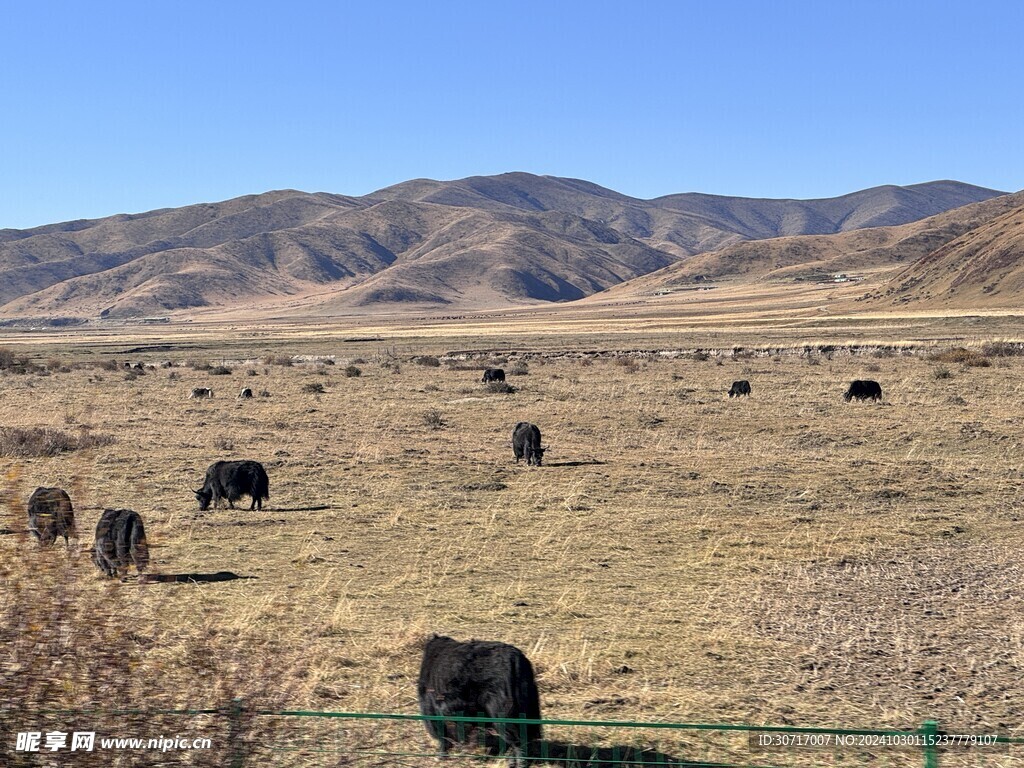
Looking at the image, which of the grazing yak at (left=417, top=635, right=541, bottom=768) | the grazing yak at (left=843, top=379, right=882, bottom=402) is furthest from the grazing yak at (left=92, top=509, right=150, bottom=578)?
the grazing yak at (left=843, top=379, right=882, bottom=402)

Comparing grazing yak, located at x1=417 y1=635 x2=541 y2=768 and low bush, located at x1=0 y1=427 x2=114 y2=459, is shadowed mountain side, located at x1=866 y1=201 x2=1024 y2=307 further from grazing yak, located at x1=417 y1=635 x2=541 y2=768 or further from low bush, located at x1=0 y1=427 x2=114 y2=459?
grazing yak, located at x1=417 y1=635 x2=541 y2=768

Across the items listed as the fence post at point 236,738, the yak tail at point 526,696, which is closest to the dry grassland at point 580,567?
the fence post at point 236,738

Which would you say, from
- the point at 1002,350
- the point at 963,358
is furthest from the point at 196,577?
the point at 1002,350

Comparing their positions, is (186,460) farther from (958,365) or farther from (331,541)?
(958,365)

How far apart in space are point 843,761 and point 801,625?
3354 millimetres

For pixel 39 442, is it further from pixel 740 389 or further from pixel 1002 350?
pixel 1002 350

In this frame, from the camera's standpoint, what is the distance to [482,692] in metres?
6.81

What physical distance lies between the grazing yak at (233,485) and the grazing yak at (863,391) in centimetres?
1988

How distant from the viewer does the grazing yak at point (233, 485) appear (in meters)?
16.6

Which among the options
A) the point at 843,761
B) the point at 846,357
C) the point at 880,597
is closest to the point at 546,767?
the point at 843,761

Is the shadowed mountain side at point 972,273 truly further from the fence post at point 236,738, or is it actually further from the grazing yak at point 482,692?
the fence post at point 236,738

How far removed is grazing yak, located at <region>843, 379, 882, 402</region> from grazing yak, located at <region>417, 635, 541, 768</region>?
25807 millimetres

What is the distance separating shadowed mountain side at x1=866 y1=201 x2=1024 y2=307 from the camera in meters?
113

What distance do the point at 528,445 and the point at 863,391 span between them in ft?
46.3
